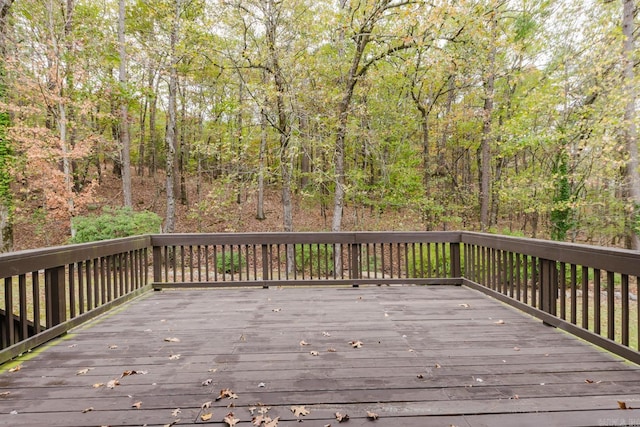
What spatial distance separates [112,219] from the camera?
9266mm

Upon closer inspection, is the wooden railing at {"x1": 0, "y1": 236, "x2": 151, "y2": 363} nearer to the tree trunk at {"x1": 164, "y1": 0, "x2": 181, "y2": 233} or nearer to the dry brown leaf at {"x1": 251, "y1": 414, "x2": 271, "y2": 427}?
the dry brown leaf at {"x1": 251, "y1": 414, "x2": 271, "y2": 427}

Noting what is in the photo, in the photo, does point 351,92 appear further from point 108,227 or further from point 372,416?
point 372,416

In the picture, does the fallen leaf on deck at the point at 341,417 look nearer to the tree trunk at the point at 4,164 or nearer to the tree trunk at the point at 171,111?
the tree trunk at the point at 171,111

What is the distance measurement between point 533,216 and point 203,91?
1456 cm

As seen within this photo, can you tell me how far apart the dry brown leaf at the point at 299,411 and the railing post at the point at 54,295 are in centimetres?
254

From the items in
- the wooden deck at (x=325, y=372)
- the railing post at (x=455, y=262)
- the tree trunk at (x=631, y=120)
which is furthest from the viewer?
the tree trunk at (x=631, y=120)

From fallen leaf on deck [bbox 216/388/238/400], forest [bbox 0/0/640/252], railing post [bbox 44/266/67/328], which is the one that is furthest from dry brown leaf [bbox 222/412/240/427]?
forest [bbox 0/0/640/252]

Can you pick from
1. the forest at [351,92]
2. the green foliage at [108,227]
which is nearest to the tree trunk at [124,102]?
the forest at [351,92]

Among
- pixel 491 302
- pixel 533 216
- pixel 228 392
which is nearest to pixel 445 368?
pixel 228 392

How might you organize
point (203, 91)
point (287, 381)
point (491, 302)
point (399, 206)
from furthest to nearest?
point (203, 91)
point (399, 206)
point (491, 302)
point (287, 381)

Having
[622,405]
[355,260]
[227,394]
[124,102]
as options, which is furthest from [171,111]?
[622,405]

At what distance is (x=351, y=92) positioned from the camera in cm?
888

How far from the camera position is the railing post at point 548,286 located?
3.39m

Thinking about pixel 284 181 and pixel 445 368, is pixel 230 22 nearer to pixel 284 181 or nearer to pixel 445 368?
pixel 284 181
